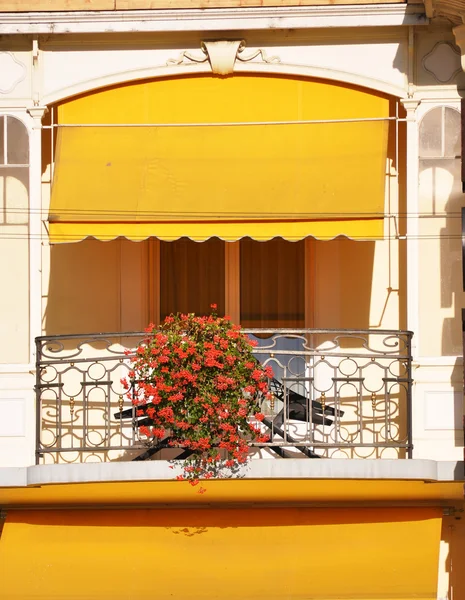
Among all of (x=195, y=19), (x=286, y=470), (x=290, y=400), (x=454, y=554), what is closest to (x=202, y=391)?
(x=286, y=470)

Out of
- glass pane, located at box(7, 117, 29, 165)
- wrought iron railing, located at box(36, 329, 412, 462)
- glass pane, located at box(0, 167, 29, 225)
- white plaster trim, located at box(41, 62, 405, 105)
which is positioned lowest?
wrought iron railing, located at box(36, 329, 412, 462)

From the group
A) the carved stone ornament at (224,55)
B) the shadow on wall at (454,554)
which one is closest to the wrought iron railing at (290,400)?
the shadow on wall at (454,554)

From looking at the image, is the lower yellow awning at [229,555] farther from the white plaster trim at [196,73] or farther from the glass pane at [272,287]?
the white plaster trim at [196,73]

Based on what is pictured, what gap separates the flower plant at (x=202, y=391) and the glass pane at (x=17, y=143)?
2.29 meters

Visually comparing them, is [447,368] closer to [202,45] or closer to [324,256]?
[324,256]

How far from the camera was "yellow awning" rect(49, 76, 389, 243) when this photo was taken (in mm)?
13172

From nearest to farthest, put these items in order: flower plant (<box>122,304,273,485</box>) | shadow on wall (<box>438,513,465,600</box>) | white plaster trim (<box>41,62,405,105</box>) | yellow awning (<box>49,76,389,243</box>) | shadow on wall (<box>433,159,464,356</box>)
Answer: flower plant (<box>122,304,273,485</box>), yellow awning (<box>49,76,389,243</box>), shadow on wall (<box>433,159,464,356</box>), shadow on wall (<box>438,513,465,600</box>), white plaster trim (<box>41,62,405,105</box>)

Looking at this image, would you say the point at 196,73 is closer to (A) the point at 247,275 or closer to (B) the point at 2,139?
(B) the point at 2,139

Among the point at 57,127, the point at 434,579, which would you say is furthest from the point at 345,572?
the point at 57,127

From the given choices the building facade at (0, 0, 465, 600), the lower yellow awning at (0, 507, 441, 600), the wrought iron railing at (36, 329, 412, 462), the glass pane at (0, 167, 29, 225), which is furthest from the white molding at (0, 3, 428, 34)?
the lower yellow awning at (0, 507, 441, 600)

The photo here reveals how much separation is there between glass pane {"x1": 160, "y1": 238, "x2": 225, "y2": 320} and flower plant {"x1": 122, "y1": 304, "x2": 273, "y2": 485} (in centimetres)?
176

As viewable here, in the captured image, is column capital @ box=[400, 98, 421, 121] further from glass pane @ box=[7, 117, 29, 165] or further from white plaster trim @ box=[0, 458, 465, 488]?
glass pane @ box=[7, 117, 29, 165]

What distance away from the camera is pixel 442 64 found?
534 inches

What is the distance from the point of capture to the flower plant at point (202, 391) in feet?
40.8
